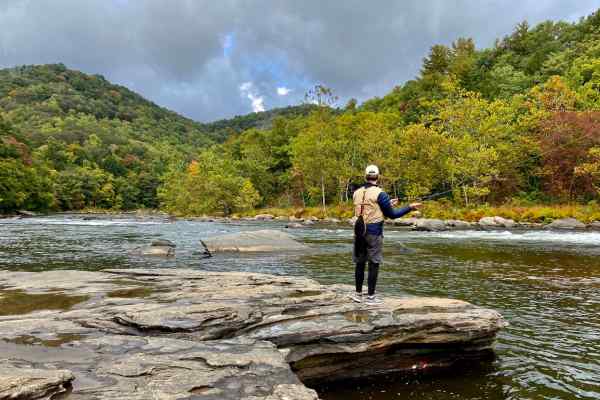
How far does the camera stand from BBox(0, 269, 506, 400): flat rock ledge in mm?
4441

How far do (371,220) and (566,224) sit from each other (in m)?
33.0

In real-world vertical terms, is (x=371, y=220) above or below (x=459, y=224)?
→ above

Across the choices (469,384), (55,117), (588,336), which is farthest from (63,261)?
(55,117)

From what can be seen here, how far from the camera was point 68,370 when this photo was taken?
4.45 m

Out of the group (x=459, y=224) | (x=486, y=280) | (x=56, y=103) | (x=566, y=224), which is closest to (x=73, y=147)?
(x=56, y=103)

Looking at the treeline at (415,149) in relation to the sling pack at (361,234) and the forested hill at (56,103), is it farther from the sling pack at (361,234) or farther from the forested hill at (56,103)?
the sling pack at (361,234)

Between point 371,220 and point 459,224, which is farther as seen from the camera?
point 459,224

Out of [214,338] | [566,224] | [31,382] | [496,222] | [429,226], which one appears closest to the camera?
[31,382]

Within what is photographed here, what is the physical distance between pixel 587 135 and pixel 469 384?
45866mm

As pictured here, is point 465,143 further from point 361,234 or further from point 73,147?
point 73,147

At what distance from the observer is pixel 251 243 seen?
21.9 meters

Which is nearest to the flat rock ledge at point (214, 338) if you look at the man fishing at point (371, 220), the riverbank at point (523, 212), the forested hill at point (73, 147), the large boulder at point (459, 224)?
the man fishing at point (371, 220)

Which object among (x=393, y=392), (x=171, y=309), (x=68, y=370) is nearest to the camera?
(x=68, y=370)

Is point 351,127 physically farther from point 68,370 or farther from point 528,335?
point 68,370
